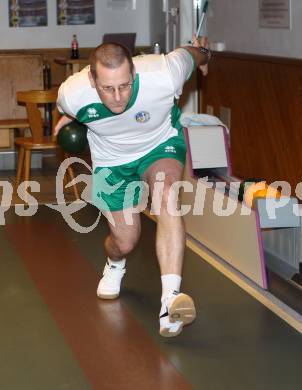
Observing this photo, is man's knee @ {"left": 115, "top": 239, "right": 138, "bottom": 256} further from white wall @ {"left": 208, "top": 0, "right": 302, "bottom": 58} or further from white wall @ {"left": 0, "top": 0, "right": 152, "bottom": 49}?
white wall @ {"left": 0, "top": 0, "right": 152, "bottom": 49}

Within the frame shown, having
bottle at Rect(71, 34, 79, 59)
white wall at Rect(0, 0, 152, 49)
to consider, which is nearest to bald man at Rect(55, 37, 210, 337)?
bottle at Rect(71, 34, 79, 59)

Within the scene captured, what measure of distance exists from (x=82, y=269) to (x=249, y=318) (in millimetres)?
1371

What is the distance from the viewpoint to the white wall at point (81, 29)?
1028 cm

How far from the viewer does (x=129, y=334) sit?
4195 mm

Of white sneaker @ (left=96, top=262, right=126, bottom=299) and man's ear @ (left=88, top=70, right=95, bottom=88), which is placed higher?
man's ear @ (left=88, top=70, right=95, bottom=88)

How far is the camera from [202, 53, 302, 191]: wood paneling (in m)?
5.86

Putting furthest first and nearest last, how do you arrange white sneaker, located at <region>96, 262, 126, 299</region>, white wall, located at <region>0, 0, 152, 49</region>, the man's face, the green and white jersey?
white wall, located at <region>0, 0, 152, 49</region>
white sneaker, located at <region>96, 262, 126, 299</region>
the green and white jersey
the man's face

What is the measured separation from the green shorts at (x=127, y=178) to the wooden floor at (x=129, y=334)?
0.57 m

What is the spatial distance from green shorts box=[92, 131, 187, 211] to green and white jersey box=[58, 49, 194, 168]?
0.04 meters

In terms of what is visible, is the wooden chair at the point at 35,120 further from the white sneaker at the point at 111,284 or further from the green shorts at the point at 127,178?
the green shorts at the point at 127,178

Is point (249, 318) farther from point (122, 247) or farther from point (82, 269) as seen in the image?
point (82, 269)

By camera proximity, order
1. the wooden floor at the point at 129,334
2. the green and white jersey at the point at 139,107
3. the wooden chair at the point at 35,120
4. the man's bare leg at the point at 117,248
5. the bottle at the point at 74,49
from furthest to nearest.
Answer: the bottle at the point at 74,49 → the wooden chair at the point at 35,120 → the man's bare leg at the point at 117,248 → the green and white jersey at the point at 139,107 → the wooden floor at the point at 129,334

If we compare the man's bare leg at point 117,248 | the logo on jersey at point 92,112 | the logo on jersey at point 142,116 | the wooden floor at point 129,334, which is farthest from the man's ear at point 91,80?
the wooden floor at point 129,334

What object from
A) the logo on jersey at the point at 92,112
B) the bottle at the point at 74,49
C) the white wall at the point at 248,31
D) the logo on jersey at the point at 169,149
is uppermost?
the white wall at the point at 248,31
